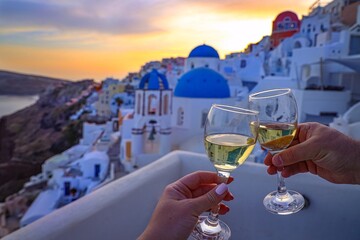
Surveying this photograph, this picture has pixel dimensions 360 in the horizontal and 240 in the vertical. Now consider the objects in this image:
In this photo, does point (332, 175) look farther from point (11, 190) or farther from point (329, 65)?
point (11, 190)

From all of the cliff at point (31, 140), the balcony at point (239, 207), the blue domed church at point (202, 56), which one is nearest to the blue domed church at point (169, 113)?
the blue domed church at point (202, 56)

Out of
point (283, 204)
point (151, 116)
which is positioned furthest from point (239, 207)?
point (151, 116)

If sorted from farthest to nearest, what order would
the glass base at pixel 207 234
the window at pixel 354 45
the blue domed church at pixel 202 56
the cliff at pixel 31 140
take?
1. the cliff at pixel 31 140
2. the blue domed church at pixel 202 56
3. the window at pixel 354 45
4. the glass base at pixel 207 234

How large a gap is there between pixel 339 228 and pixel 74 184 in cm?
1069

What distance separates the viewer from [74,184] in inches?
423

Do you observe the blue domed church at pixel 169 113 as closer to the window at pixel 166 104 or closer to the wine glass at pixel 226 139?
the window at pixel 166 104

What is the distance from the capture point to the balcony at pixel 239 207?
94cm

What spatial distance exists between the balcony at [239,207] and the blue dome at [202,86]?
8229mm

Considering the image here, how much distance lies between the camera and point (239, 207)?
134 cm

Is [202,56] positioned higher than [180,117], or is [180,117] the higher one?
[202,56]

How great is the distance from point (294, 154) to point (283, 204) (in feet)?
0.65

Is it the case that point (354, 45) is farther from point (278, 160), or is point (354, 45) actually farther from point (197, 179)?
point (197, 179)

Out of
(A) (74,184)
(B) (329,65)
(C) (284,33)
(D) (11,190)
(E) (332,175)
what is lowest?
(D) (11,190)

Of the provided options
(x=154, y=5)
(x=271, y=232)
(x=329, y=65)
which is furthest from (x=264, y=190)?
(x=329, y=65)
